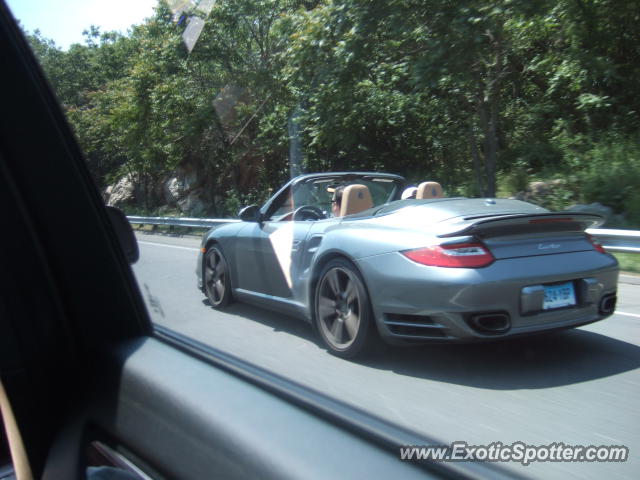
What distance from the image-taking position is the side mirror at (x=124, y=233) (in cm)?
198

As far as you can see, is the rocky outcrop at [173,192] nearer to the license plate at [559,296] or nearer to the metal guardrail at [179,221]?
the metal guardrail at [179,221]

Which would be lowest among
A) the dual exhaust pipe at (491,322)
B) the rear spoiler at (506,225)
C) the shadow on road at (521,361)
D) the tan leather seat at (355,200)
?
the shadow on road at (521,361)

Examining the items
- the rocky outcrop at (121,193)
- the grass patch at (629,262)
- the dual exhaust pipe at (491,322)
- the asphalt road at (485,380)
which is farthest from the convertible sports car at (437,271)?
the grass patch at (629,262)

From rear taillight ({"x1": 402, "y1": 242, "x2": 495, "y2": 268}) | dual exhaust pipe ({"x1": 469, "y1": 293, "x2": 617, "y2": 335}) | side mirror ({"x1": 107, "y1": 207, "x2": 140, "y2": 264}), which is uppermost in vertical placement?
side mirror ({"x1": 107, "y1": 207, "x2": 140, "y2": 264})

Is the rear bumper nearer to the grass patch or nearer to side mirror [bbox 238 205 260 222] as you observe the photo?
side mirror [bbox 238 205 260 222]

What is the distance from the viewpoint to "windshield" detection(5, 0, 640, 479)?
6.64 feet

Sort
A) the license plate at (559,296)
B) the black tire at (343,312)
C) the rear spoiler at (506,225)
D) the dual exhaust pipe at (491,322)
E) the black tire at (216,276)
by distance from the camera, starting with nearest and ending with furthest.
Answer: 1. the dual exhaust pipe at (491,322)
2. the license plate at (559,296)
3. the rear spoiler at (506,225)
4. the black tire at (343,312)
5. the black tire at (216,276)

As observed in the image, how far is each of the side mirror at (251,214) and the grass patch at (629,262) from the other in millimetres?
4482

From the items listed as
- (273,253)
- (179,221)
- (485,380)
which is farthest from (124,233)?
(273,253)

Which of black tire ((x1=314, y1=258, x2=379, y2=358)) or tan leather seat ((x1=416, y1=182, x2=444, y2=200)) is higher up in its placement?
tan leather seat ((x1=416, y1=182, x2=444, y2=200))

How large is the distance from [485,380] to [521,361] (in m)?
0.63

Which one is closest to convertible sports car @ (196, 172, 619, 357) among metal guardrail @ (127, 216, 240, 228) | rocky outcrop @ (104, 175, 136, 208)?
metal guardrail @ (127, 216, 240, 228)

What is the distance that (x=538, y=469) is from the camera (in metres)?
1.20

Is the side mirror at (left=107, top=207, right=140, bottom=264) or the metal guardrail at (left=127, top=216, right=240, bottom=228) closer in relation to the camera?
the side mirror at (left=107, top=207, right=140, bottom=264)
